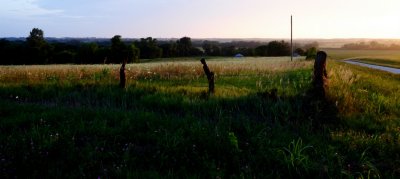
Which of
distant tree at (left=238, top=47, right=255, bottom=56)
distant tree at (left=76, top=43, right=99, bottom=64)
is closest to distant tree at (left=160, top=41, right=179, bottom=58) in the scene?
distant tree at (left=238, top=47, right=255, bottom=56)

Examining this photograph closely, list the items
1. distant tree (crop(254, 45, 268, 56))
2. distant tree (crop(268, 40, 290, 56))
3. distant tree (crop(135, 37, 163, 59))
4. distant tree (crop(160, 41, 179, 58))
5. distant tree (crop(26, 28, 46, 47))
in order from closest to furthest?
distant tree (crop(26, 28, 46, 47)) < distant tree (crop(135, 37, 163, 59)) < distant tree (crop(160, 41, 179, 58)) < distant tree (crop(254, 45, 268, 56)) < distant tree (crop(268, 40, 290, 56))

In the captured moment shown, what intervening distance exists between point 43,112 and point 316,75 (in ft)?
19.2

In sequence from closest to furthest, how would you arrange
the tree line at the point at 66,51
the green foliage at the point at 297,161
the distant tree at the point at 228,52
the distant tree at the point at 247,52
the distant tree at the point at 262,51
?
the green foliage at the point at 297,161, the tree line at the point at 66,51, the distant tree at the point at 262,51, the distant tree at the point at 247,52, the distant tree at the point at 228,52

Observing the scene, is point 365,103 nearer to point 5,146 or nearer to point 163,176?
point 163,176

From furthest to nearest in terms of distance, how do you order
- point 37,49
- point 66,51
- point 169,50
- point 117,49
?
point 169,50
point 117,49
point 66,51
point 37,49

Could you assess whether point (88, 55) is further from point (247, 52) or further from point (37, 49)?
point (247, 52)

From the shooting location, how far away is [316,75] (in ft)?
28.0

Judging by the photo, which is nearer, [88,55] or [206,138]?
[206,138]

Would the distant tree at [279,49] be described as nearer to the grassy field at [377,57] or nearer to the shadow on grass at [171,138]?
the grassy field at [377,57]

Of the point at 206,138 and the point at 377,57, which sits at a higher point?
the point at 206,138

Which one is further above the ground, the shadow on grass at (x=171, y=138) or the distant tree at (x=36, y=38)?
the distant tree at (x=36, y=38)

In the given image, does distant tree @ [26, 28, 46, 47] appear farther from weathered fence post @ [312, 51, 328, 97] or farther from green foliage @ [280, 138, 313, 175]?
green foliage @ [280, 138, 313, 175]

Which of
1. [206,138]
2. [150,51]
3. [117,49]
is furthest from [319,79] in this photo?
[150,51]

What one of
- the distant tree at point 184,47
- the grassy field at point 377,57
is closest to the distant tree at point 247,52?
the distant tree at point 184,47
